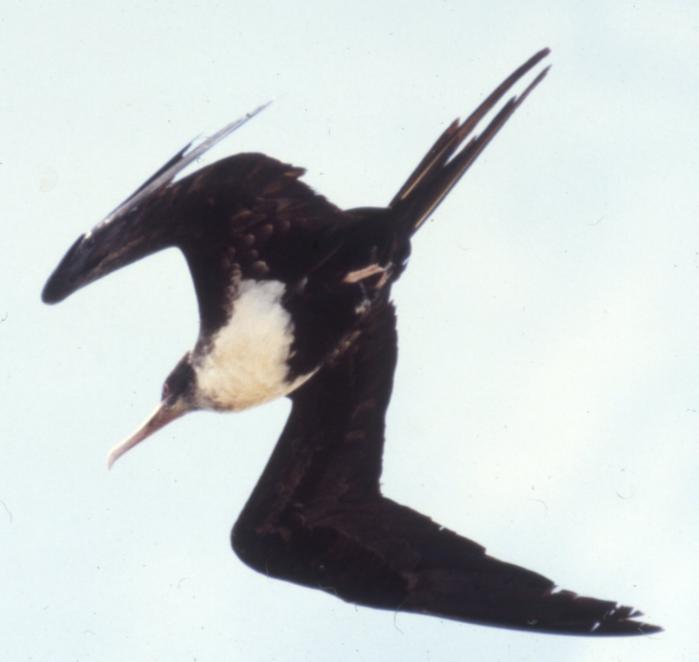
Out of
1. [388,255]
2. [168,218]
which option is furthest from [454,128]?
[168,218]

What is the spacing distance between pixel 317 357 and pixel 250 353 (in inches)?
9.8

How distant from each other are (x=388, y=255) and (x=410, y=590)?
116 centimetres

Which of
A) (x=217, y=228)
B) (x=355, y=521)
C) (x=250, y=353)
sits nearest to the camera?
(x=217, y=228)

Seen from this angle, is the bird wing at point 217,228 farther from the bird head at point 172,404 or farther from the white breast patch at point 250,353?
the bird head at point 172,404

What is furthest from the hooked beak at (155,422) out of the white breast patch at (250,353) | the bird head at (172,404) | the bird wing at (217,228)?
the bird wing at (217,228)

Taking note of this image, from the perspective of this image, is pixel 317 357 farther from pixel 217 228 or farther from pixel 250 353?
pixel 217 228

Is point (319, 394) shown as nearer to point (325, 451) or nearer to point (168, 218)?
point (325, 451)

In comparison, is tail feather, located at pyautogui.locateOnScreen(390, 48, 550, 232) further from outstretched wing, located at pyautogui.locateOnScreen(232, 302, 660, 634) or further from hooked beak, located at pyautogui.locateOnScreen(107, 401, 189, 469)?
hooked beak, located at pyautogui.locateOnScreen(107, 401, 189, 469)

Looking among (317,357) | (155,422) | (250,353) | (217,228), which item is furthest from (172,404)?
(217,228)

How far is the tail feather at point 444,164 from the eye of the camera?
18.1 feet

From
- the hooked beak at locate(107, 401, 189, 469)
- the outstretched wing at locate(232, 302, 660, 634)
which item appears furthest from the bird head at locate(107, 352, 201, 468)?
the outstretched wing at locate(232, 302, 660, 634)

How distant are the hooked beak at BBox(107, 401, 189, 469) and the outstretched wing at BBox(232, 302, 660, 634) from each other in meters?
0.38

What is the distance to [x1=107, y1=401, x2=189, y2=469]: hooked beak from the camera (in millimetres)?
5949

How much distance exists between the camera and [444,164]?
18.4 feet
